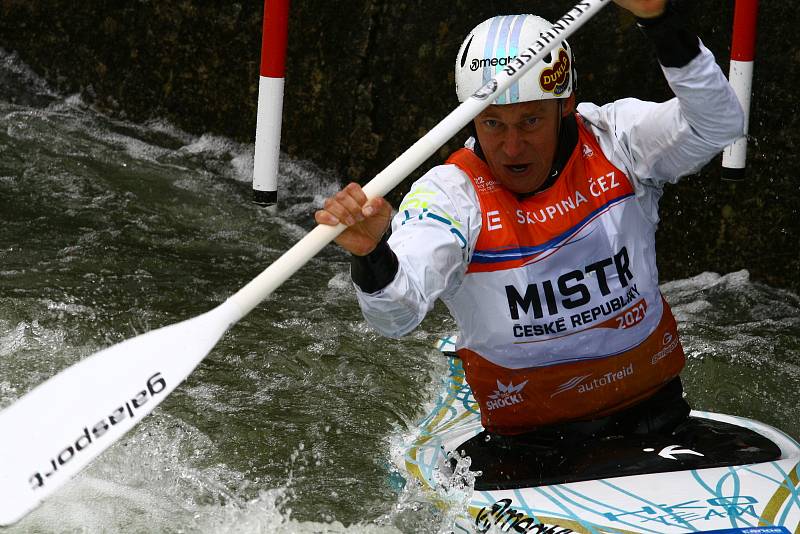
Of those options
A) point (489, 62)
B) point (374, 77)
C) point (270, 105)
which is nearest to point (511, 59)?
point (489, 62)

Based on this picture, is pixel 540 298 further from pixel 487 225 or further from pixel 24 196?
pixel 24 196

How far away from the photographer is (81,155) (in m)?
7.36

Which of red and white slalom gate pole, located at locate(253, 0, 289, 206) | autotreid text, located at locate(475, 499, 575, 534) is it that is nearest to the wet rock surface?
red and white slalom gate pole, located at locate(253, 0, 289, 206)

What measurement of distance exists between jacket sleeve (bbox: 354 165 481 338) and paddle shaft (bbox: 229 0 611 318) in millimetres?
132

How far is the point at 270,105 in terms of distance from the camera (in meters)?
4.23

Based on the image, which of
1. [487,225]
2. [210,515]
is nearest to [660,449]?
[487,225]

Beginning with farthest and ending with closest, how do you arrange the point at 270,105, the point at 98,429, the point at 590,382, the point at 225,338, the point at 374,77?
the point at 374,77 → the point at 225,338 → the point at 270,105 → the point at 590,382 → the point at 98,429

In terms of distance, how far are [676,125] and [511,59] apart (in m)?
0.46

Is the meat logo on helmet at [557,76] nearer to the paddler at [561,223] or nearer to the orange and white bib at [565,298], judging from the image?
the paddler at [561,223]

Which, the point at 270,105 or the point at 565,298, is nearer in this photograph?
the point at 565,298

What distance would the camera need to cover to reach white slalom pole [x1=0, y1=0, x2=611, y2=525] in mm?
2543

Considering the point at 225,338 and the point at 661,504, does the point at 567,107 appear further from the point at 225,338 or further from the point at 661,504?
the point at 225,338

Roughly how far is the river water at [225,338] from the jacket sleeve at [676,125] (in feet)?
3.70

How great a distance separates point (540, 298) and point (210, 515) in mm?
1402
